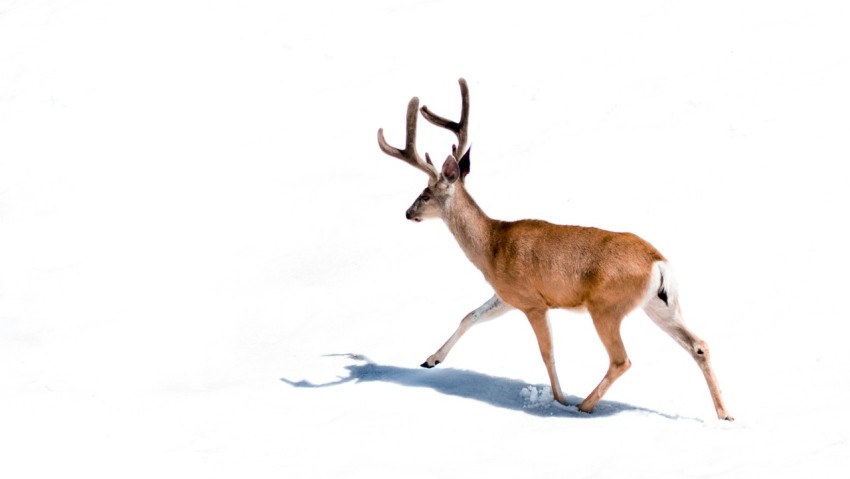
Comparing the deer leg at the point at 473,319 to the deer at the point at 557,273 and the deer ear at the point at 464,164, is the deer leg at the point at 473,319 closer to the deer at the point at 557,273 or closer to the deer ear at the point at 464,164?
the deer at the point at 557,273

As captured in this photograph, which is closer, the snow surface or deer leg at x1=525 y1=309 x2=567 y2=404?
the snow surface

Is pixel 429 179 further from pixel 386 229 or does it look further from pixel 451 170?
pixel 386 229

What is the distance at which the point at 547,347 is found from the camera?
8055 millimetres

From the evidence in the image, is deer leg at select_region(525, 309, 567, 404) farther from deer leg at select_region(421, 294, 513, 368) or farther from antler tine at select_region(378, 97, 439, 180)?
antler tine at select_region(378, 97, 439, 180)

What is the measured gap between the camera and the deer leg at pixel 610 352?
24.9 feet

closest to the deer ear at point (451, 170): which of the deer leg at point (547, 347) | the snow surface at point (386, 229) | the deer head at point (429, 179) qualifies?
the deer head at point (429, 179)

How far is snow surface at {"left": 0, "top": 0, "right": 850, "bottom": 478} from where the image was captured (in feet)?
24.5

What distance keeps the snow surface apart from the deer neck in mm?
1008

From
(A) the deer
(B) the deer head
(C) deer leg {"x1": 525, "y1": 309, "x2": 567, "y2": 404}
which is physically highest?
(B) the deer head

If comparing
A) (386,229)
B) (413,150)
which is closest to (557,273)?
(413,150)

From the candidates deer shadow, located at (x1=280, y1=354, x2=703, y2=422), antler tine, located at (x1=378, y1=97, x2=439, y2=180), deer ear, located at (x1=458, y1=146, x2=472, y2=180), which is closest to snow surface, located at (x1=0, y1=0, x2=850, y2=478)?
deer shadow, located at (x1=280, y1=354, x2=703, y2=422)

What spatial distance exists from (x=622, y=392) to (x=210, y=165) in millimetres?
7102

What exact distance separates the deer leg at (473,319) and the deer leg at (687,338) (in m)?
1.41

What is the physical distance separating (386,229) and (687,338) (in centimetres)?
455
